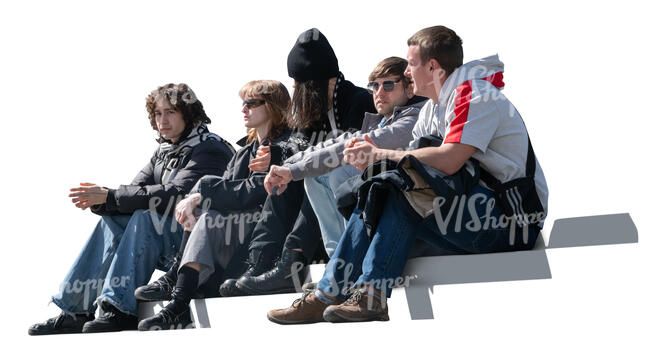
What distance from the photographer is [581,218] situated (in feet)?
13.2

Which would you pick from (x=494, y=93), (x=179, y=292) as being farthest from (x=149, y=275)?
(x=494, y=93)

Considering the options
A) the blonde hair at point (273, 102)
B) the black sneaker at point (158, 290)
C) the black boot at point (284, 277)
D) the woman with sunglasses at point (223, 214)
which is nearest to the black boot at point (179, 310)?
the woman with sunglasses at point (223, 214)

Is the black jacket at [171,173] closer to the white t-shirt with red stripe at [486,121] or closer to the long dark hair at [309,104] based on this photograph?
the long dark hair at [309,104]

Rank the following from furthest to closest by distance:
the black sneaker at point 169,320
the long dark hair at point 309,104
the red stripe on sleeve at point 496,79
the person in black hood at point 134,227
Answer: the person in black hood at point 134,227, the long dark hair at point 309,104, the black sneaker at point 169,320, the red stripe on sleeve at point 496,79

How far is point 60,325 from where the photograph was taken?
19.5ft

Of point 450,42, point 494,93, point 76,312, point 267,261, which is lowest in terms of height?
point 76,312

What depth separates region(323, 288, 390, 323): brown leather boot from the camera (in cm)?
395

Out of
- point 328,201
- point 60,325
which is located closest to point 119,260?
point 60,325

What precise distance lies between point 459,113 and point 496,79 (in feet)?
1.22

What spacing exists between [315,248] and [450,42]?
1475 mm

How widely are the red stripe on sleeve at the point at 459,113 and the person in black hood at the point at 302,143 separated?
1.20 m

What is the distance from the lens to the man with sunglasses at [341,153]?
4.62 m

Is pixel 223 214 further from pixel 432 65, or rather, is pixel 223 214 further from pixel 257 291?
pixel 432 65

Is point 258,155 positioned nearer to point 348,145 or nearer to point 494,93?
point 348,145
